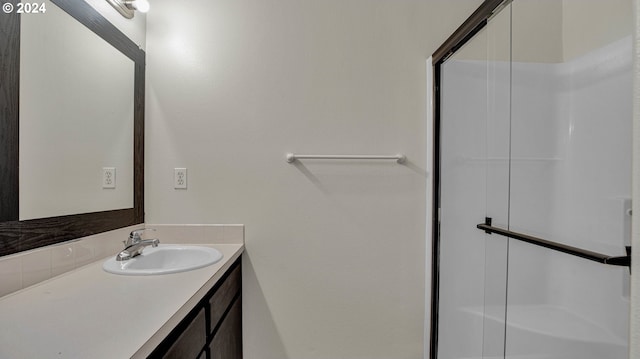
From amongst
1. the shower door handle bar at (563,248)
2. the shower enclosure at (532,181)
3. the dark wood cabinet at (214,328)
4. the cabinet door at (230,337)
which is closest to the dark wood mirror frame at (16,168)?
the dark wood cabinet at (214,328)

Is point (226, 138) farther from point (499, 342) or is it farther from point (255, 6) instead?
point (499, 342)

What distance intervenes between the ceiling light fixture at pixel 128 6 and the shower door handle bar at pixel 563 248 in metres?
2.03

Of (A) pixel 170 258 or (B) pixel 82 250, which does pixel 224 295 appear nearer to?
(A) pixel 170 258

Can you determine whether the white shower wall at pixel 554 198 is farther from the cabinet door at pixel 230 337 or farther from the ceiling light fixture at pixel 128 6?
the ceiling light fixture at pixel 128 6

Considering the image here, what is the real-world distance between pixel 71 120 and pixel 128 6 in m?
0.69

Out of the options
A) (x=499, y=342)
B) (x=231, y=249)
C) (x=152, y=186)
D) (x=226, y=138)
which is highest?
(x=226, y=138)

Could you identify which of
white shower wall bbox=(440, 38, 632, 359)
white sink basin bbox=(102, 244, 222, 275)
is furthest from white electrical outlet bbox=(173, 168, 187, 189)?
white shower wall bbox=(440, 38, 632, 359)

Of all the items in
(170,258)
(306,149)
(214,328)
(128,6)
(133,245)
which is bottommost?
(214,328)

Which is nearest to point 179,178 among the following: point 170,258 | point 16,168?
point 170,258

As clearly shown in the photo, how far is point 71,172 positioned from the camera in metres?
1.07

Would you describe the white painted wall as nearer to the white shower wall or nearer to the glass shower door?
the glass shower door

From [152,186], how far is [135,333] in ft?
3.58

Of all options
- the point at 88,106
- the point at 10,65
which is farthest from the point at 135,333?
the point at 88,106

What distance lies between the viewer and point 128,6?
1.34 meters
